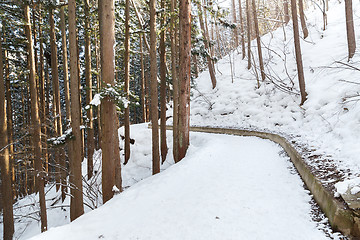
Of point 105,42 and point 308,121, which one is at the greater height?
point 105,42

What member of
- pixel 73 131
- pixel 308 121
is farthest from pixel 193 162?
pixel 308 121

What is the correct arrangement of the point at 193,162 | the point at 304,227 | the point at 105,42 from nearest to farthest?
the point at 304,227
the point at 105,42
the point at 193,162

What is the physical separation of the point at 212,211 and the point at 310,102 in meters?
10.9

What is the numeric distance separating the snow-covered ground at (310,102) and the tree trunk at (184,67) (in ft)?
14.1

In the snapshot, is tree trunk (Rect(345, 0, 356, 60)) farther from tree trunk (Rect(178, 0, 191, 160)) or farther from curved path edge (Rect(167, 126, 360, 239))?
curved path edge (Rect(167, 126, 360, 239))

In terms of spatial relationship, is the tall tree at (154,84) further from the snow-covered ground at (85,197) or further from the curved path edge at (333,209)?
the curved path edge at (333,209)

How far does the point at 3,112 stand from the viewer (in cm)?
877

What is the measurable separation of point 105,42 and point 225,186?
14.8 ft

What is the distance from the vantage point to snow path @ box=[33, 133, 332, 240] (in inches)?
126

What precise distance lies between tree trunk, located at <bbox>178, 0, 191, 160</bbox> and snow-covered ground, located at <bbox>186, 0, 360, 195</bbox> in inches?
169

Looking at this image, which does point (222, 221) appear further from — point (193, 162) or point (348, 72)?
point (348, 72)

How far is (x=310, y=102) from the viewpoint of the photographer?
12164 millimetres

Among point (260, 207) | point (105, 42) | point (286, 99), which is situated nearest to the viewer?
point (260, 207)

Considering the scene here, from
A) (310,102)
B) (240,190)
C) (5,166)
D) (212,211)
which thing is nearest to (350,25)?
(310,102)
